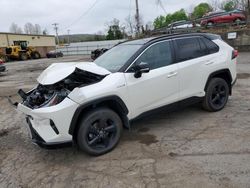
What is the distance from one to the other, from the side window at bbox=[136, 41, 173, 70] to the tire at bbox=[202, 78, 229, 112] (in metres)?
1.22

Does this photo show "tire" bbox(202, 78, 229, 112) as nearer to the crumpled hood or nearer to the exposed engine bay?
the crumpled hood

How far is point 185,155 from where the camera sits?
11.7 ft

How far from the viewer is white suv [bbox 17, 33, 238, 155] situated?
337 centimetres

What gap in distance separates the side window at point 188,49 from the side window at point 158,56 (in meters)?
0.24

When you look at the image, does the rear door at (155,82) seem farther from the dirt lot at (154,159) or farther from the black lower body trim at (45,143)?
the black lower body trim at (45,143)

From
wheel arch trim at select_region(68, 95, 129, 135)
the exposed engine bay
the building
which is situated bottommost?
wheel arch trim at select_region(68, 95, 129, 135)

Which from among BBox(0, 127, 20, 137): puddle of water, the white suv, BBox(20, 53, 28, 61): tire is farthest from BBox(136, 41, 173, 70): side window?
BBox(20, 53, 28, 61): tire

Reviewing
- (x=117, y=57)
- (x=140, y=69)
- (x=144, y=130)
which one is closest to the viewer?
(x=140, y=69)

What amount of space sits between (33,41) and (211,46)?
2006 inches

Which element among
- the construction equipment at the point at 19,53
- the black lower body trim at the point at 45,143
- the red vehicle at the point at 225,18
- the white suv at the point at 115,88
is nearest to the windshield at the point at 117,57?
the white suv at the point at 115,88

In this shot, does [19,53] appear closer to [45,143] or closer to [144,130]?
[144,130]

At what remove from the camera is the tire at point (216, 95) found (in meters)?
5.05

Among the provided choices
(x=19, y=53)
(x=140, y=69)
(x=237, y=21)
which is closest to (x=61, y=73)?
(x=140, y=69)

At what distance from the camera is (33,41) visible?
5062 centimetres
